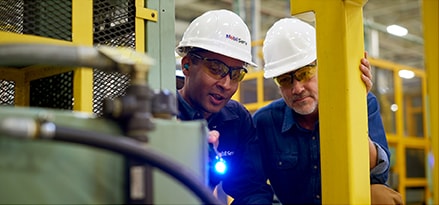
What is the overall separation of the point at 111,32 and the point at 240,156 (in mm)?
1311

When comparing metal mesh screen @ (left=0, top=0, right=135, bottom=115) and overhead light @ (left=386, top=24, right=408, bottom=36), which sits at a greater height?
overhead light @ (left=386, top=24, right=408, bottom=36)

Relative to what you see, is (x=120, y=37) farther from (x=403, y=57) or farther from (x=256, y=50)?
(x=403, y=57)

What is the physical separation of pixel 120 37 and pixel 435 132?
89cm

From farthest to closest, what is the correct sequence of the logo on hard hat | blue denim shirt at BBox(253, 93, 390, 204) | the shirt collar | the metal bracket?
blue denim shirt at BBox(253, 93, 390, 204) < the logo on hard hat < the shirt collar < the metal bracket

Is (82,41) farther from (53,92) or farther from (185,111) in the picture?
(185,111)

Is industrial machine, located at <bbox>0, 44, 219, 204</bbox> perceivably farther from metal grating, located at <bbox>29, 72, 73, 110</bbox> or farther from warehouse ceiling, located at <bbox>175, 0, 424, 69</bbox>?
warehouse ceiling, located at <bbox>175, 0, 424, 69</bbox>

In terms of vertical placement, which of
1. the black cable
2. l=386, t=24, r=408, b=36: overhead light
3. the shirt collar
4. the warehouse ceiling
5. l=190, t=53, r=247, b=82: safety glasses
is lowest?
the black cable

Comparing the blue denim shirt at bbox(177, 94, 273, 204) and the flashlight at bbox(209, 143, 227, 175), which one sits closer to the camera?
the flashlight at bbox(209, 143, 227, 175)

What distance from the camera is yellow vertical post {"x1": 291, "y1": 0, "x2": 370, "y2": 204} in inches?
54.4

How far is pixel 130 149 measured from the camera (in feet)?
2.66

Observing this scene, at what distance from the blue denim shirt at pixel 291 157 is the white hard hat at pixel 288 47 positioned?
0.89 ft

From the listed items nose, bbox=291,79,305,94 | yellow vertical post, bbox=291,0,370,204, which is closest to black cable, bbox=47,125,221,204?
yellow vertical post, bbox=291,0,370,204

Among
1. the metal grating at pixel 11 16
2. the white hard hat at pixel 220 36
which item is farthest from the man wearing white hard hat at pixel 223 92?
the metal grating at pixel 11 16

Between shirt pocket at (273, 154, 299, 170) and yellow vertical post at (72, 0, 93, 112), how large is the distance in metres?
1.55
